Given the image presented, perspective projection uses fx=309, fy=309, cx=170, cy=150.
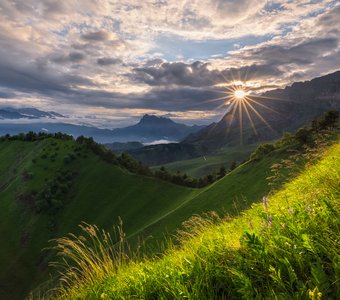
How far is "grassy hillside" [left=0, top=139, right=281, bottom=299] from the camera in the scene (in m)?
83.7

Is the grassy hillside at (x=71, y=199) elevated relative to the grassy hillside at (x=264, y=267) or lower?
lower

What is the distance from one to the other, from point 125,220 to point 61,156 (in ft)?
223

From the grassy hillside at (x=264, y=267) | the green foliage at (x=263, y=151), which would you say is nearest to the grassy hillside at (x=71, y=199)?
the green foliage at (x=263, y=151)

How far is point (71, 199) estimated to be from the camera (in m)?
134

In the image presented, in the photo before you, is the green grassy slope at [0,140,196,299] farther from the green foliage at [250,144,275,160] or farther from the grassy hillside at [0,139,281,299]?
the green foliage at [250,144,275,160]

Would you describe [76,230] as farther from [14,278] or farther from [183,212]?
[183,212]

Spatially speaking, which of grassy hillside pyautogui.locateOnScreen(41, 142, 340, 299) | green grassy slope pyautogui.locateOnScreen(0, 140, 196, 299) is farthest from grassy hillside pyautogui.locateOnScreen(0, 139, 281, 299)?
grassy hillside pyautogui.locateOnScreen(41, 142, 340, 299)

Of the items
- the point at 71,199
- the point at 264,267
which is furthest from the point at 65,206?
the point at 264,267

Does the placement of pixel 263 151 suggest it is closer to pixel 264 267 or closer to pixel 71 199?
pixel 71 199

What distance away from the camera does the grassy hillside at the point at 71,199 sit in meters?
83.7

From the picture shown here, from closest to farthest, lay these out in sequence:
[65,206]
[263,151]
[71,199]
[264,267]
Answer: [264,267] → [263,151] → [65,206] → [71,199]

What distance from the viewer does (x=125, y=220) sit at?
10994 cm

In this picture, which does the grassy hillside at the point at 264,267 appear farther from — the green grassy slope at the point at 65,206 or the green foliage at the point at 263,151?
the green grassy slope at the point at 65,206

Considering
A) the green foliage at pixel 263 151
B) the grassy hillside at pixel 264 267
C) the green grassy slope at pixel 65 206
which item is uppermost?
the grassy hillside at pixel 264 267
